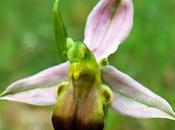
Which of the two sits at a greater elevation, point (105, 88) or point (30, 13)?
point (105, 88)

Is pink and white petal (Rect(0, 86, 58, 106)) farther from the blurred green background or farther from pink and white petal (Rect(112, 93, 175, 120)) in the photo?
the blurred green background

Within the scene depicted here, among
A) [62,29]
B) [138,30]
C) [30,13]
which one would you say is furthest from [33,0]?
[62,29]

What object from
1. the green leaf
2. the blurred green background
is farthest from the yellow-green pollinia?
the blurred green background

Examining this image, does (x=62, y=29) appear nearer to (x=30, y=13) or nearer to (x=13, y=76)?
(x=13, y=76)

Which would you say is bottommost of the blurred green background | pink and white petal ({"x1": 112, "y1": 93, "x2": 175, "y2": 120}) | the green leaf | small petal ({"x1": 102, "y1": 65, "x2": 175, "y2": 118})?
the blurred green background

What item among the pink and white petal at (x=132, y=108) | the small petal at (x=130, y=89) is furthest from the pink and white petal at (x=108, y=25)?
the pink and white petal at (x=132, y=108)

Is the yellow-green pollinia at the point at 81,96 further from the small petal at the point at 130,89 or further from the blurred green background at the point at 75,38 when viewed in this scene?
the blurred green background at the point at 75,38
